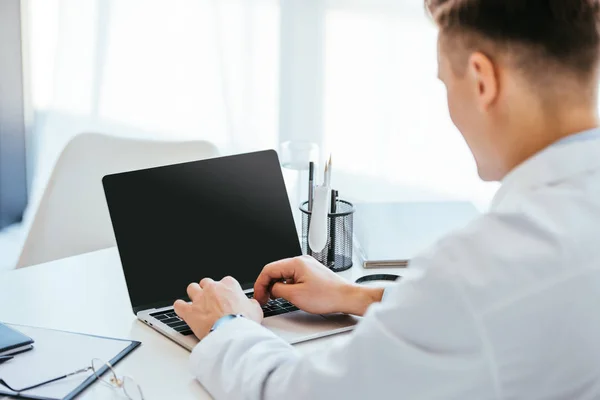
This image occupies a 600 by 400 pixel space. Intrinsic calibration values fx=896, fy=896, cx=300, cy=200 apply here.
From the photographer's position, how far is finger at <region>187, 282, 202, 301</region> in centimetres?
144

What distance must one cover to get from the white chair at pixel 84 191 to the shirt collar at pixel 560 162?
1.31 metres

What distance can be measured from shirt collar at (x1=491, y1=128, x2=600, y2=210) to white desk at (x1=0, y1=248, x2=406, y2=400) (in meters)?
0.51

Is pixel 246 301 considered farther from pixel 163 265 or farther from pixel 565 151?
pixel 565 151

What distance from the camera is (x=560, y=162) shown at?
1.01m

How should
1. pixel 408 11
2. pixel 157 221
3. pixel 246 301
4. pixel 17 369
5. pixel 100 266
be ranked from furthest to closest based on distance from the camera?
pixel 408 11
pixel 100 266
pixel 157 221
pixel 246 301
pixel 17 369

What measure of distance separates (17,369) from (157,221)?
361mm

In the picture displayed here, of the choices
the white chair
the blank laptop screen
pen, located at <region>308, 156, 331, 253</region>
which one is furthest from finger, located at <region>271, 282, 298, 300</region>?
the white chair

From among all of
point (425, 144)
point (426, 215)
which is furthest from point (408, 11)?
point (426, 215)

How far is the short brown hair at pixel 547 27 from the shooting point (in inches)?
39.2

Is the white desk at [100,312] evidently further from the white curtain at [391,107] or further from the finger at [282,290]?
the white curtain at [391,107]

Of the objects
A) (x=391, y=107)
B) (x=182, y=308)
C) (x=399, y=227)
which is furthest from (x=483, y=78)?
(x=391, y=107)

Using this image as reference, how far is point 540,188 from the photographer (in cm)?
101

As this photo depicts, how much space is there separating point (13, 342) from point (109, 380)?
0.19m

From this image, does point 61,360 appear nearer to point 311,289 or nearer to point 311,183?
point 311,289
